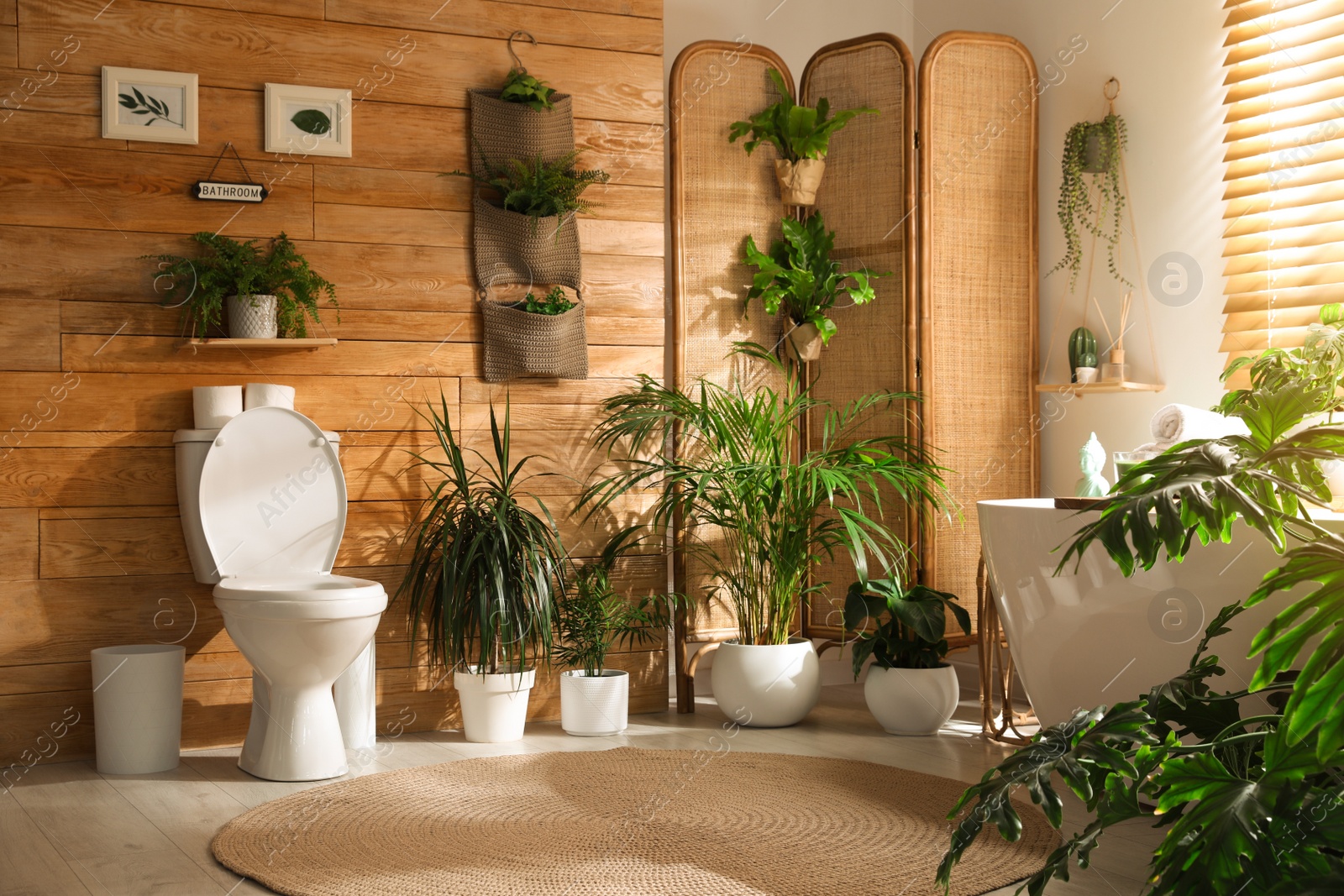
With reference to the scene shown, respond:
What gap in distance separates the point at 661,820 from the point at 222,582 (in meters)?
1.31

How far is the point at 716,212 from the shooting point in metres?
3.92

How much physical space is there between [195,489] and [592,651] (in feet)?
3.96

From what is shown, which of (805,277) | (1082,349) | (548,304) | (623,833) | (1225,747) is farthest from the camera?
(805,277)

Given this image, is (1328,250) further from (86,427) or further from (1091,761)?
(86,427)

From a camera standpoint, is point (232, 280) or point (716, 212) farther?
point (716, 212)

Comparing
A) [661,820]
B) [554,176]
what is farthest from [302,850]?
[554,176]

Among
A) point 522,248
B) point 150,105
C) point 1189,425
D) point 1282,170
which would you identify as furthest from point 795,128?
point 150,105

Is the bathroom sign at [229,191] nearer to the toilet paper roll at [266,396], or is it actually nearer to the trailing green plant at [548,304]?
the toilet paper roll at [266,396]

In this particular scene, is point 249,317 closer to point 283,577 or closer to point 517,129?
point 283,577

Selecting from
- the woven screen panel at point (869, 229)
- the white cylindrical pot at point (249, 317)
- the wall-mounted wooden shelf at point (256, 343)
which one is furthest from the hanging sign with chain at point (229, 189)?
the woven screen panel at point (869, 229)

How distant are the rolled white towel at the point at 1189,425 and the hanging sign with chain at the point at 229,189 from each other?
2.55 m

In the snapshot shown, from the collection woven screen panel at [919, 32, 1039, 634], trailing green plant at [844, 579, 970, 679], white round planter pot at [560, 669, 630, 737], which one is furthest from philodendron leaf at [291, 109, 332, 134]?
trailing green plant at [844, 579, 970, 679]

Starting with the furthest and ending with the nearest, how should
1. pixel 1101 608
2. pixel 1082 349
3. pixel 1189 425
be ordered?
pixel 1082 349 < pixel 1189 425 < pixel 1101 608

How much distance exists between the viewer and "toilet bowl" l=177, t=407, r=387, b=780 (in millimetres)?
2879
